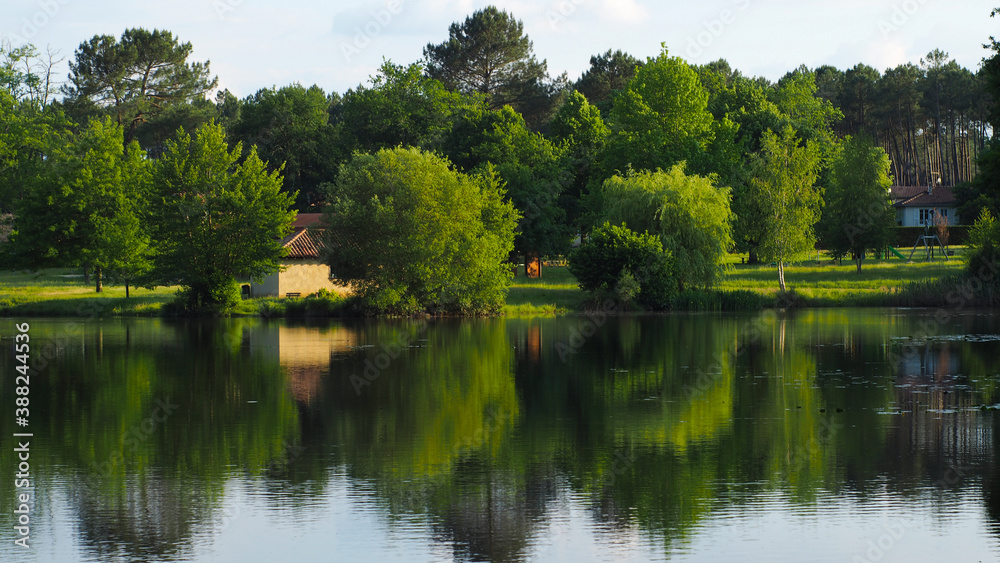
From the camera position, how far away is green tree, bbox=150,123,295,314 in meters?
57.1

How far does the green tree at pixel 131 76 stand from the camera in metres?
97.8

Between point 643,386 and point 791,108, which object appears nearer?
point 643,386

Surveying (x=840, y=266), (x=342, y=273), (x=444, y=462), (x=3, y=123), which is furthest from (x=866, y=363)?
(x=3, y=123)

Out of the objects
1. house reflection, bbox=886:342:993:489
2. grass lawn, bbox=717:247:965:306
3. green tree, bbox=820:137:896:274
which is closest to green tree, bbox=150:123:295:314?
grass lawn, bbox=717:247:965:306

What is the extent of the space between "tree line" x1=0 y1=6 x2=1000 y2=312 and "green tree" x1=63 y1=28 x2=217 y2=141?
191 mm

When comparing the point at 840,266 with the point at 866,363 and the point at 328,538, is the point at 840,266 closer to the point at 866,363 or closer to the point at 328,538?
the point at 866,363

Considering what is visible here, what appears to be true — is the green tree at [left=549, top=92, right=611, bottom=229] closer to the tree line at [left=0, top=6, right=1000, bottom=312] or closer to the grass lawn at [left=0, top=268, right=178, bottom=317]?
the tree line at [left=0, top=6, right=1000, bottom=312]

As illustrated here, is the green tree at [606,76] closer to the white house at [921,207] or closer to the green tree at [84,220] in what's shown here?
the white house at [921,207]

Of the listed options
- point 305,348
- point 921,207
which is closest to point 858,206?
point 921,207

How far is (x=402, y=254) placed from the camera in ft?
180

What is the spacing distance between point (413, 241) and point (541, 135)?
28.3 meters

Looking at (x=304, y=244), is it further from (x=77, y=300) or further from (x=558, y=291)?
(x=558, y=291)

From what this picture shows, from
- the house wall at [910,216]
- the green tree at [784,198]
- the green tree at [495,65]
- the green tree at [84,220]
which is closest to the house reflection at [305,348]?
the green tree at [84,220]

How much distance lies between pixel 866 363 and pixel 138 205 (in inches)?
1895
